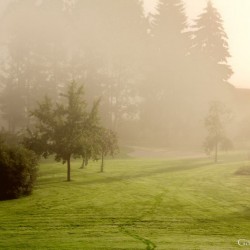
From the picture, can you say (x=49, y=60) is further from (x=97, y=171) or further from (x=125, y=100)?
(x=97, y=171)

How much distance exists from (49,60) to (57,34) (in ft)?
16.4

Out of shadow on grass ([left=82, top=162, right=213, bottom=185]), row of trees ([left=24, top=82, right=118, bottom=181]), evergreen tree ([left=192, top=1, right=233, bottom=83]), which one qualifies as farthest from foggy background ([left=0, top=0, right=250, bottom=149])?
row of trees ([left=24, top=82, right=118, bottom=181])

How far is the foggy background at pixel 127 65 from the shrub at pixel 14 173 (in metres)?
31.6

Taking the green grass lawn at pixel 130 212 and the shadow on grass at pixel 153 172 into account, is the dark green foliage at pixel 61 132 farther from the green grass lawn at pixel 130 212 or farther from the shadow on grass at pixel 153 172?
the shadow on grass at pixel 153 172

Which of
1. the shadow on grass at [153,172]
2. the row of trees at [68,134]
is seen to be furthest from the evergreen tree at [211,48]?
the row of trees at [68,134]

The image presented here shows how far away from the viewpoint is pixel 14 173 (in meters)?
25.4

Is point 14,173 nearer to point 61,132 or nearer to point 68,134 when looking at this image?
point 61,132

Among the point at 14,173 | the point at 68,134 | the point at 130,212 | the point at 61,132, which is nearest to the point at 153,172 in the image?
the point at 68,134

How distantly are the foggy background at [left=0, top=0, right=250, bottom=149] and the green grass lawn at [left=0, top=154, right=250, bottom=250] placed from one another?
88.6 feet

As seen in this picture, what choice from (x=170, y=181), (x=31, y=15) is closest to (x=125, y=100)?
(x=31, y=15)

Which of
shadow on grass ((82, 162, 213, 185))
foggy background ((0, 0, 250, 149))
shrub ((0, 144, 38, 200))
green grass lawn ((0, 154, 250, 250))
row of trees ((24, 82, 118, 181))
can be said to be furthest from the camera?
foggy background ((0, 0, 250, 149))

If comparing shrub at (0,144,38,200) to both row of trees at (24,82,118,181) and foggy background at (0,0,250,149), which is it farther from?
foggy background at (0,0,250,149)

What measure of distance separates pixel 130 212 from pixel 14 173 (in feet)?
27.3

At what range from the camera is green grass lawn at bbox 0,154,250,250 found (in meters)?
15.9
